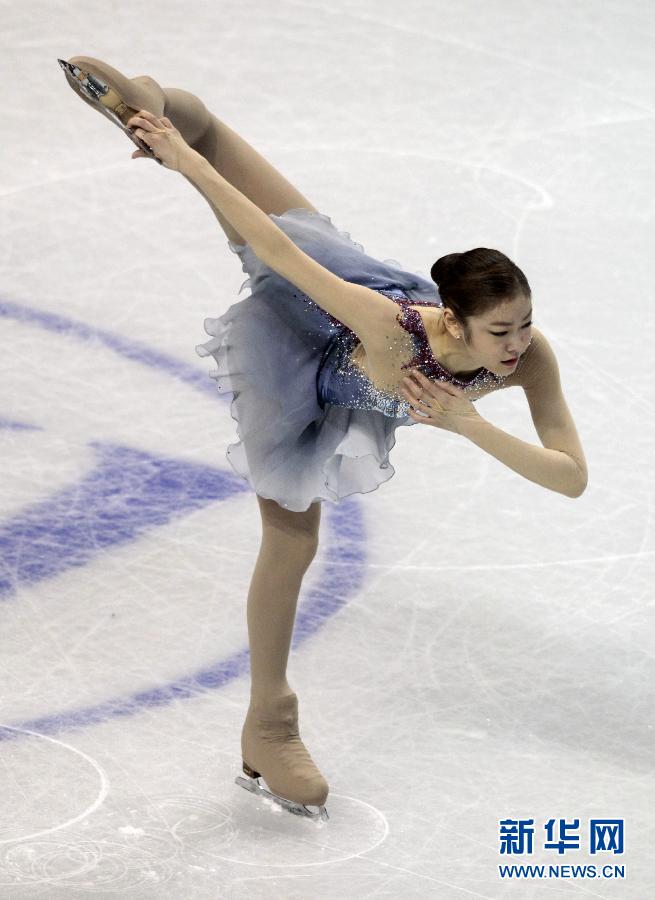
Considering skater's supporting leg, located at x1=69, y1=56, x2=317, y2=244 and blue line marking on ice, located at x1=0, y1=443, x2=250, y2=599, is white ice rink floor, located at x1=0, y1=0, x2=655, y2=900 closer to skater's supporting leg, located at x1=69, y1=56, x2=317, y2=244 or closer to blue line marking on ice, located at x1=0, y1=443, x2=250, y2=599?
blue line marking on ice, located at x1=0, y1=443, x2=250, y2=599

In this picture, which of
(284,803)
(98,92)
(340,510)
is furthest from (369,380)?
(340,510)

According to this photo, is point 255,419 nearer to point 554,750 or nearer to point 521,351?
point 521,351

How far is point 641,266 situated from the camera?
523 centimetres

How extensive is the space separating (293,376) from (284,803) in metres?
0.83

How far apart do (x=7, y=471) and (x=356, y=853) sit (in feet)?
5.71

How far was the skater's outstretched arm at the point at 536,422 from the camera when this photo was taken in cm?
257

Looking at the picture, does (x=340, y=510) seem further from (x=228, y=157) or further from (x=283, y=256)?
(x=283, y=256)

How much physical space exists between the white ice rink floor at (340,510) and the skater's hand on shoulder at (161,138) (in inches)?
46.9

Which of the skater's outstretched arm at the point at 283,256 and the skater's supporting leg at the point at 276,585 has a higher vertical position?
the skater's outstretched arm at the point at 283,256

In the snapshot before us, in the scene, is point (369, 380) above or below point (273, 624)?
above

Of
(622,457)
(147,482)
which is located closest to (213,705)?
(147,482)

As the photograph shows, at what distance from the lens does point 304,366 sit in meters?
2.92

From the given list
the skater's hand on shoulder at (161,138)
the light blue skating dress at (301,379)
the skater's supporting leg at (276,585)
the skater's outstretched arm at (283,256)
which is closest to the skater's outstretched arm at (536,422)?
the skater's outstretched arm at (283,256)

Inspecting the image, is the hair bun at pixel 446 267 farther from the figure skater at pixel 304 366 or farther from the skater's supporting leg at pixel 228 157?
the skater's supporting leg at pixel 228 157
